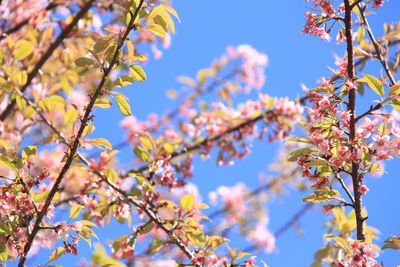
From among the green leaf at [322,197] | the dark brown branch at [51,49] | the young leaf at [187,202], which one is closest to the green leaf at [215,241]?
the young leaf at [187,202]

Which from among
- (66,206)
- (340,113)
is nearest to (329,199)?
(340,113)

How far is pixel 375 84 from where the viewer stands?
1472 mm

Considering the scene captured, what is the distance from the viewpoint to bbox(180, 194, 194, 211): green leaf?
1.98m

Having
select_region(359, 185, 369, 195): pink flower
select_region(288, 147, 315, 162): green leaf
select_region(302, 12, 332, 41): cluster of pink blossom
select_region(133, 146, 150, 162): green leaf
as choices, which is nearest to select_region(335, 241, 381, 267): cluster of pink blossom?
select_region(359, 185, 369, 195): pink flower

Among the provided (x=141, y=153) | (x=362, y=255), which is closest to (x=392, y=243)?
(x=362, y=255)

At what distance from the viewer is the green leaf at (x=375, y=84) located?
57.2 inches

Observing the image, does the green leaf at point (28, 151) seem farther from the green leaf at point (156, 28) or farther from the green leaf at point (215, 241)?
the green leaf at point (215, 241)

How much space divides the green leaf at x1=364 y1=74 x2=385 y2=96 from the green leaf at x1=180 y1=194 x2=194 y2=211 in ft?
3.13

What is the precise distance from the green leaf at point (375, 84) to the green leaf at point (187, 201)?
95 cm

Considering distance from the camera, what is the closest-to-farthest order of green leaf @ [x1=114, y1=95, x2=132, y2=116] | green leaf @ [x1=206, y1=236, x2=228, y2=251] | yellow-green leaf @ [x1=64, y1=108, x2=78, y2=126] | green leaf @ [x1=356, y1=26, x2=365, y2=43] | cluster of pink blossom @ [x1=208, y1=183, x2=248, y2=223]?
green leaf @ [x1=114, y1=95, x2=132, y2=116] < green leaf @ [x1=206, y1=236, x2=228, y2=251] < yellow-green leaf @ [x1=64, y1=108, x2=78, y2=126] < green leaf @ [x1=356, y1=26, x2=365, y2=43] < cluster of pink blossom @ [x1=208, y1=183, x2=248, y2=223]

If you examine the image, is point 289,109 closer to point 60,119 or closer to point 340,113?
point 60,119

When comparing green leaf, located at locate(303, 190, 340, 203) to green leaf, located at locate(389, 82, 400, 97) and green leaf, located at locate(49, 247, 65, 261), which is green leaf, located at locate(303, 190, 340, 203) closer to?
green leaf, located at locate(389, 82, 400, 97)

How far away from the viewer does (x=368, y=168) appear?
1482 millimetres

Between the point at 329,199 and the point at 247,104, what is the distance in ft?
7.02
